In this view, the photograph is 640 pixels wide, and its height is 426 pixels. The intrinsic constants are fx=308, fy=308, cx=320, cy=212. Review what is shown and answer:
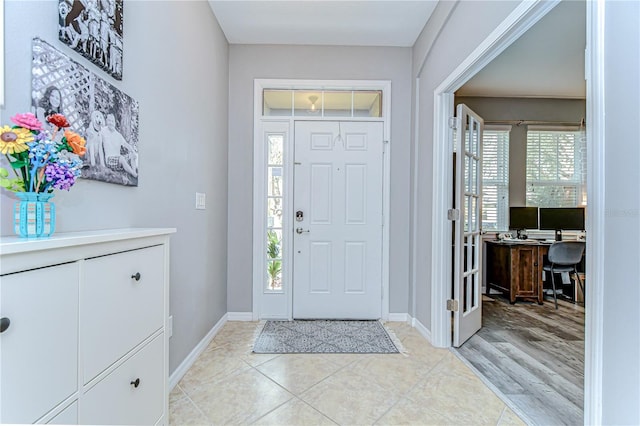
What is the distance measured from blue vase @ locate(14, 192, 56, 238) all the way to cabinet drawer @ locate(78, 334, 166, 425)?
484mm

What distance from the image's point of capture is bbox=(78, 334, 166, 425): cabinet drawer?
93cm

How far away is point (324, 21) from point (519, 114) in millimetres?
3210

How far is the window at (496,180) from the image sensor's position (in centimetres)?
433

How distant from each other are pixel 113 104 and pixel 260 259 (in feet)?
6.76

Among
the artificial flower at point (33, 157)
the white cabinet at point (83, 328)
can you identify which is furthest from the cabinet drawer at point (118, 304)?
the artificial flower at point (33, 157)

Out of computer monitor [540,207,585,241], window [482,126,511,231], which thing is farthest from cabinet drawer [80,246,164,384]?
computer monitor [540,207,585,241]

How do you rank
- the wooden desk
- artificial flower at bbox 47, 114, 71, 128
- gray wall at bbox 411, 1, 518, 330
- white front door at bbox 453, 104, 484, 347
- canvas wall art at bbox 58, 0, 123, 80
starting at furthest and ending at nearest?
1. the wooden desk
2. white front door at bbox 453, 104, 484, 347
3. gray wall at bbox 411, 1, 518, 330
4. canvas wall art at bbox 58, 0, 123, 80
5. artificial flower at bbox 47, 114, 71, 128

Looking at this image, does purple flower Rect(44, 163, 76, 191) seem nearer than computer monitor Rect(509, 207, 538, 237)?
Yes

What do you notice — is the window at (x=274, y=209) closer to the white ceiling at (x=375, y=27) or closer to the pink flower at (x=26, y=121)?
the white ceiling at (x=375, y=27)

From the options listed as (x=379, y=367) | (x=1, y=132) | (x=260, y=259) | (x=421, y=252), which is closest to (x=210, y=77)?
(x=260, y=259)

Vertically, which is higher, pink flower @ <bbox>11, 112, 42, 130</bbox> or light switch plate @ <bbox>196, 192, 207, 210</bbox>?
pink flower @ <bbox>11, 112, 42, 130</bbox>

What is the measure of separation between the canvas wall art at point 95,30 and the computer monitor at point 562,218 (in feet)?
15.6

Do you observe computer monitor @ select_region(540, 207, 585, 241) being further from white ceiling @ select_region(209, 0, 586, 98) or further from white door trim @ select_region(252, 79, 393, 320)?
white door trim @ select_region(252, 79, 393, 320)

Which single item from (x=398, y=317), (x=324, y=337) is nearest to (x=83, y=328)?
(x=324, y=337)
